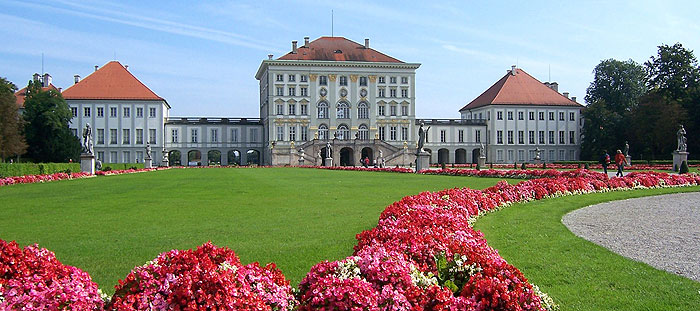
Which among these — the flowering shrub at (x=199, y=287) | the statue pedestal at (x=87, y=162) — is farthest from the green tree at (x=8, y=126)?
the flowering shrub at (x=199, y=287)

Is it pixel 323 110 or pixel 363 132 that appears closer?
pixel 323 110

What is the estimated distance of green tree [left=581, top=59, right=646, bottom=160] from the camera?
6888 cm

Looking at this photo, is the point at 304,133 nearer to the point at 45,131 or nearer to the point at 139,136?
the point at 139,136

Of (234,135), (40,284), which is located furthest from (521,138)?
(40,284)

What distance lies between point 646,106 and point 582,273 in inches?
2409

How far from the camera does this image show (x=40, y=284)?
412cm

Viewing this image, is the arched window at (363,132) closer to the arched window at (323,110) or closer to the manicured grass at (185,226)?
the arched window at (323,110)

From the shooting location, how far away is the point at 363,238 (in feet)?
19.6

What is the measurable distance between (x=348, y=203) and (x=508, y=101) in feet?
222

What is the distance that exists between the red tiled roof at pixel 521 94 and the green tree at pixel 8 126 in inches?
2099

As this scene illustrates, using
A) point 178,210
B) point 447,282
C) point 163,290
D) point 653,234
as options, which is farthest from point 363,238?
point 178,210

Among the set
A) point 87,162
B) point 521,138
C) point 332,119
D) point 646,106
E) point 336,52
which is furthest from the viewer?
point 521,138

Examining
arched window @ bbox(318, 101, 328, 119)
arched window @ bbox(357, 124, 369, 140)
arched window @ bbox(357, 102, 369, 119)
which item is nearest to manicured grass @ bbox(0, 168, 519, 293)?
arched window @ bbox(318, 101, 328, 119)

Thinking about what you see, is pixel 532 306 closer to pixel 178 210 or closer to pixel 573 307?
pixel 573 307
